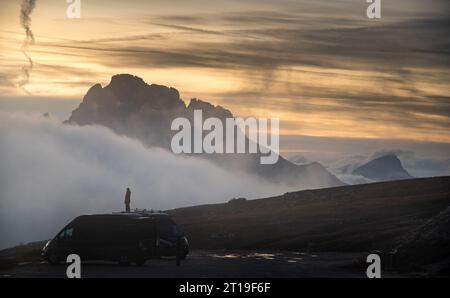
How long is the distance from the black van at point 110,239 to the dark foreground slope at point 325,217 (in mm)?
14280

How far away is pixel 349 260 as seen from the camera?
44.9m

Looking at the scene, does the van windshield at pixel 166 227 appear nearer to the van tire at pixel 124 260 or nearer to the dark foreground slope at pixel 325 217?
the van tire at pixel 124 260

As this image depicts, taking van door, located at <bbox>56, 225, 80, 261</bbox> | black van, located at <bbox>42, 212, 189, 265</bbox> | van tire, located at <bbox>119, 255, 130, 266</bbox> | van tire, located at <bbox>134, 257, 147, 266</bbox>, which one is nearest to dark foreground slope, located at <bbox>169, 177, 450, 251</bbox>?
van tire, located at <bbox>134, 257, 147, 266</bbox>

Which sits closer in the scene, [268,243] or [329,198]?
[268,243]

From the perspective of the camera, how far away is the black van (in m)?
42.1

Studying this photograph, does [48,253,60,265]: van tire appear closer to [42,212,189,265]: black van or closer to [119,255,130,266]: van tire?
[42,212,189,265]: black van

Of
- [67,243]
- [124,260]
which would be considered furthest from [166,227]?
[67,243]

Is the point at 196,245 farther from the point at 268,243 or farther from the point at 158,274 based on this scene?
the point at 158,274

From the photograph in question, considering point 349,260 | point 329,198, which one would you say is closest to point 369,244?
point 349,260

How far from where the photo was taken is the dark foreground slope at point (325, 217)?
189ft

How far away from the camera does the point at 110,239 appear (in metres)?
42.2

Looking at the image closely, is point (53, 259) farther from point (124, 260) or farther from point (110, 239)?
point (124, 260)

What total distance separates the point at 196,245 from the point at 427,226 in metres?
23.3

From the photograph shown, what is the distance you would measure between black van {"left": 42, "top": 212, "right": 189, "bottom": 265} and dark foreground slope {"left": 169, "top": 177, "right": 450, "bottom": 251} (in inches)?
562
